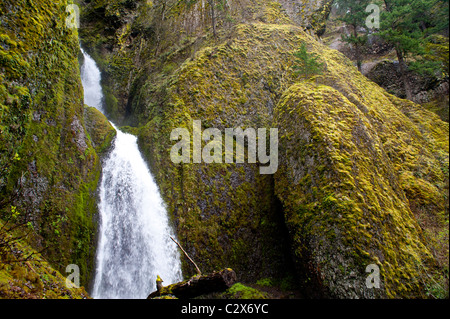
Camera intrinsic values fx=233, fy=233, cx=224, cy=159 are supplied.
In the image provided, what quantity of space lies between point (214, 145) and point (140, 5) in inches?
876

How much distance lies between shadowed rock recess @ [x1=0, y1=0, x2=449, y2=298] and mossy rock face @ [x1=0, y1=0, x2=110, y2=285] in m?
0.05

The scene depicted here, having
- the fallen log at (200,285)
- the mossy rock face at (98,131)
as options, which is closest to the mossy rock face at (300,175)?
the mossy rock face at (98,131)

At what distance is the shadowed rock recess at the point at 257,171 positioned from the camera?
7.68 metres

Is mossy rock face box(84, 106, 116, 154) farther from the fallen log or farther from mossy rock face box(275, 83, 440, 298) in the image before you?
mossy rock face box(275, 83, 440, 298)

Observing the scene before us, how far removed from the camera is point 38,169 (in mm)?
8266

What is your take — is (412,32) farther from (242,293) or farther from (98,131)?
(98,131)

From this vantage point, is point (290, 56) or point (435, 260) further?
point (290, 56)

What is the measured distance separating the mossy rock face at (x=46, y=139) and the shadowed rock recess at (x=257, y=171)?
0.05 metres

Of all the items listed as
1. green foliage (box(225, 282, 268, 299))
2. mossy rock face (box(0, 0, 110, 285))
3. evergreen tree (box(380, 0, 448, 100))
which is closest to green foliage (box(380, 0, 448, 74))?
evergreen tree (box(380, 0, 448, 100))

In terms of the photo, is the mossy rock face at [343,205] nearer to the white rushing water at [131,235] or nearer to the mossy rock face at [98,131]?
the white rushing water at [131,235]

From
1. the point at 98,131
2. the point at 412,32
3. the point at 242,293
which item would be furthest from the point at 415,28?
the point at 98,131

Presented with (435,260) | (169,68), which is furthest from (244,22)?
(435,260)

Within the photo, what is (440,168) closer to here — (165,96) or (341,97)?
(341,97)

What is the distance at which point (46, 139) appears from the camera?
8867 mm
